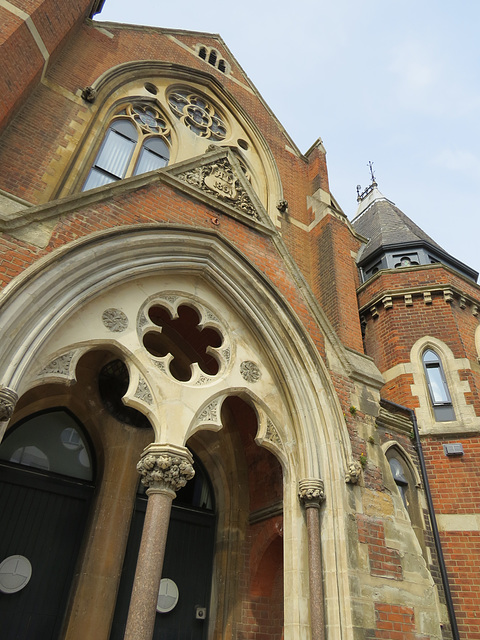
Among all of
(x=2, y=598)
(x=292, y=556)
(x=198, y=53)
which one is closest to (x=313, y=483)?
(x=292, y=556)

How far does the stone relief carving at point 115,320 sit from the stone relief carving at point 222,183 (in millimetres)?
2568

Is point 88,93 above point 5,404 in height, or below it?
above

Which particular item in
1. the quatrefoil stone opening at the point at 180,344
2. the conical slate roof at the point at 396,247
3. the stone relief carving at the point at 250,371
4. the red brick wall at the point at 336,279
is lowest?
the stone relief carving at the point at 250,371

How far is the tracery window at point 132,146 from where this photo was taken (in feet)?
27.5

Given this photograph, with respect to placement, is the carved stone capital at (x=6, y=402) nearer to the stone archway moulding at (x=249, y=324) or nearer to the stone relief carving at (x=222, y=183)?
the stone archway moulding at (x=249, y=324)

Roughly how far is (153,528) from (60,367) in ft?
6.36

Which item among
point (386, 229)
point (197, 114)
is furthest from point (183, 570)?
point (386, 229)

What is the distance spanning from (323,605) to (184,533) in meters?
2.81

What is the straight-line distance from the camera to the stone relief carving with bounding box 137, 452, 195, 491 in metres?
4.89

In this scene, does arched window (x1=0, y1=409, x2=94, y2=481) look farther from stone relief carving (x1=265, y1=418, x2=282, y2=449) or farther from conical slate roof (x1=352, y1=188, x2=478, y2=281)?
conical slate roof (x1=352, y1=188, x2=478, y2=281)

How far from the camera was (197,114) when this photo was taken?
11.0m

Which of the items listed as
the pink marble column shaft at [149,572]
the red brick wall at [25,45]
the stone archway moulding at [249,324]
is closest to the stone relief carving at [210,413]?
the pink marble column shaft at [149,572]

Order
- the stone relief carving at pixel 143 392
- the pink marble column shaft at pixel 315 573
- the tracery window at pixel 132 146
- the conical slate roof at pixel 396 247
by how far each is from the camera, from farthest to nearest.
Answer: the conical slate roof at pixel 396 247
the tracery window at pixel 132 146
the stone relief carving at pixel 143 392
the pink marble column shaft at pixel 315 573

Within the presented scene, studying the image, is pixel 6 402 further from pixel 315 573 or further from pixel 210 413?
pixel 315 573
